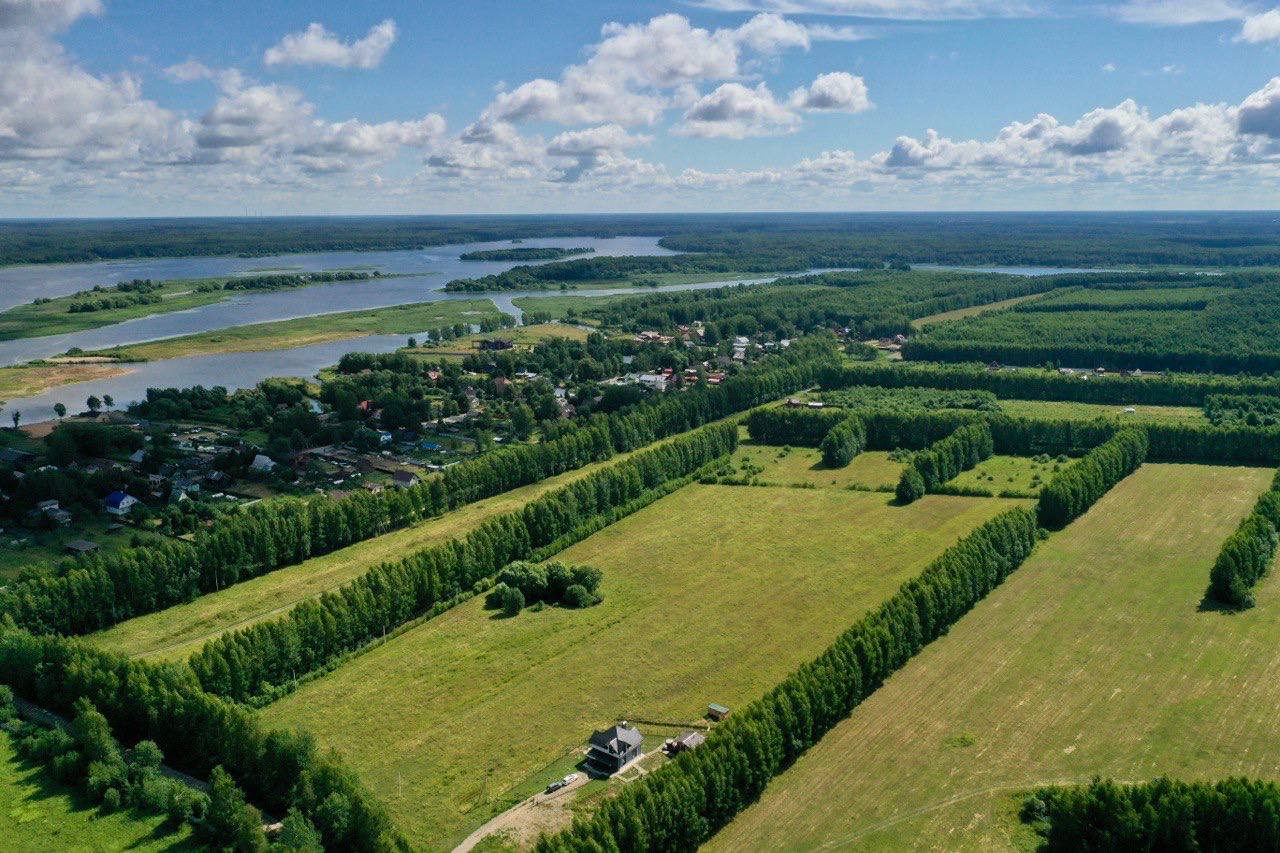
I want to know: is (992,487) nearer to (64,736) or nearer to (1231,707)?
(1231,707)

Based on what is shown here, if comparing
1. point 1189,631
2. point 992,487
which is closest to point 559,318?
point 992,487

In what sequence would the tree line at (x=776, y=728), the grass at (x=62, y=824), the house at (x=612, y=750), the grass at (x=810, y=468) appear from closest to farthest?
1. the tree line at (x=776, y=728)
2. the grass at (x=62, y=824)
3. the house at (x=612, y=750)
4. the grass at (x=810, y=468)

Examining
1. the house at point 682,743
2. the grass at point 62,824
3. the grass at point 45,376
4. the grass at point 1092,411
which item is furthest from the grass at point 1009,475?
the grass at point 45,376

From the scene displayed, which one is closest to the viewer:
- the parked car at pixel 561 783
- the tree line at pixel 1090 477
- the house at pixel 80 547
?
the parked car at pixel 561 783

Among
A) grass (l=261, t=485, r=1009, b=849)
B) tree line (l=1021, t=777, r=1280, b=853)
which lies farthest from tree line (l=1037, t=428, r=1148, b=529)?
tree line (l=1021, t=777, r=1280, b=853)

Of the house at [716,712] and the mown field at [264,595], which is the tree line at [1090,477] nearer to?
the house at [716,712]

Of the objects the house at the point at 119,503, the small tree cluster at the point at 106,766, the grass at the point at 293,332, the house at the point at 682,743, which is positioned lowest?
the house at the point at 682,743
